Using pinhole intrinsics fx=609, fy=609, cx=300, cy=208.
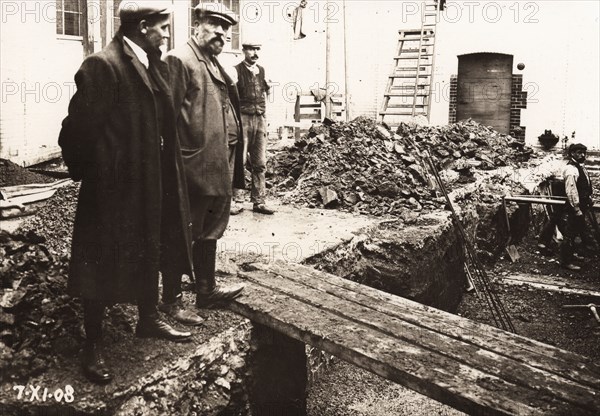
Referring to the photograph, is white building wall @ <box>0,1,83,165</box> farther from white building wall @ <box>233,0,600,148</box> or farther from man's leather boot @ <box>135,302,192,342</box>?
man's leather boot @ <box>135,302,192,342</box>

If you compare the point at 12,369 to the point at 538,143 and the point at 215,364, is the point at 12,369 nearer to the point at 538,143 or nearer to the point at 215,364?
A: the point at 215,364

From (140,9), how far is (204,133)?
901mm

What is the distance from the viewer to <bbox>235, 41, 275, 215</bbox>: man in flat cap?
22.1 feet

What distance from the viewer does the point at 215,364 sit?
3.54 meters

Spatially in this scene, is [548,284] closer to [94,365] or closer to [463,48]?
[94,365]

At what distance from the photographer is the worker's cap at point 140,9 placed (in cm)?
278

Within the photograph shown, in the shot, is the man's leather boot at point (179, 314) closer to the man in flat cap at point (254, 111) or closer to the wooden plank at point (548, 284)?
the man in flat cap at point (254, 111)

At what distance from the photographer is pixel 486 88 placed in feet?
51.6

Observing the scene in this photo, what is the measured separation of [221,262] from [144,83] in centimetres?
208

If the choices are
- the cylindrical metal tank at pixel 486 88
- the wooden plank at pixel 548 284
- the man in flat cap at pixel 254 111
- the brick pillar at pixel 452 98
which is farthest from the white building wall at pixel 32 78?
the cylindrical metal tank at pixel 486 88

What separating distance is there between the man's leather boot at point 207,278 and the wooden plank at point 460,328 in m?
0.71

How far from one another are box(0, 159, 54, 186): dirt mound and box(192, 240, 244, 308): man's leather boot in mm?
5074

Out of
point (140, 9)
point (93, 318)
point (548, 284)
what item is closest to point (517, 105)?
point (548, 284)

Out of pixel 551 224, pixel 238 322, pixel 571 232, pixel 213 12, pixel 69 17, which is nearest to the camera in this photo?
pixel 213 12
